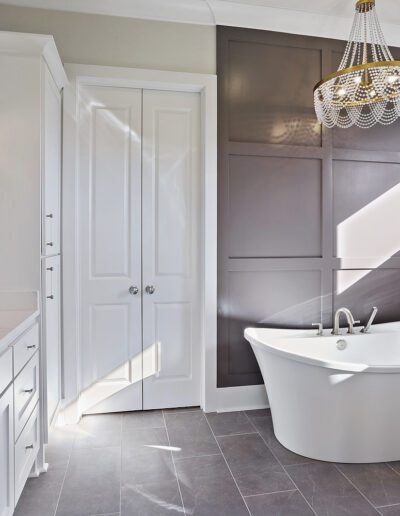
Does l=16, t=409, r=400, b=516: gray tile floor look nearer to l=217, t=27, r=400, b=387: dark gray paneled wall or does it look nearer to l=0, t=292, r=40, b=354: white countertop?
l=217, t=27, r=400, b=387: dark gray paneled wall

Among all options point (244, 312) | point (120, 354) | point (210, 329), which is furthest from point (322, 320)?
point (120, 354)

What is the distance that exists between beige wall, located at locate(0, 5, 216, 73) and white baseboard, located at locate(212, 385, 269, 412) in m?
2.26

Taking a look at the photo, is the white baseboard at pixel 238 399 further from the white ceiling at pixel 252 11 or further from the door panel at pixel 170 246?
the white ceiling at pixel 252 11

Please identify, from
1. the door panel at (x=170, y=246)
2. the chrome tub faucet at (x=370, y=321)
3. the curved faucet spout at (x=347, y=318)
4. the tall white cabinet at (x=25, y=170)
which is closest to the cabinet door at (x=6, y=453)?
the tall white cabinet at (x=25, y=170)

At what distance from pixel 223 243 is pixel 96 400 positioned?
1405mm

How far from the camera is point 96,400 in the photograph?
2.76 m

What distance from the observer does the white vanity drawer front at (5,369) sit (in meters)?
1.44

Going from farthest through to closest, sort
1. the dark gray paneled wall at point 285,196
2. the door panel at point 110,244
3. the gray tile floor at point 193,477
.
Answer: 1. the dark gray paneled wall at point 285,196
2. the door panel at point 110,244
3. the gray tile floor at point 193,477

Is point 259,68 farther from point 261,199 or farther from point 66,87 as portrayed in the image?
point 66,87

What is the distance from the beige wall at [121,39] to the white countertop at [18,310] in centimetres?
158

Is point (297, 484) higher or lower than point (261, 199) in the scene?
lower

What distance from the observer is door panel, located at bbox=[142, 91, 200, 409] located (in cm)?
279

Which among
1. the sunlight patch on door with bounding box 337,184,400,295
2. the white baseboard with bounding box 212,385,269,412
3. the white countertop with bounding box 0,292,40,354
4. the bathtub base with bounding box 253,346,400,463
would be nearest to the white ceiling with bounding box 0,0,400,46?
the sunlight patch on door with bounding box 337,184,400,295

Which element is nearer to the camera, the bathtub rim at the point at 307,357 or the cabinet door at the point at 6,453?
the cabinet door at the point at 6,453
